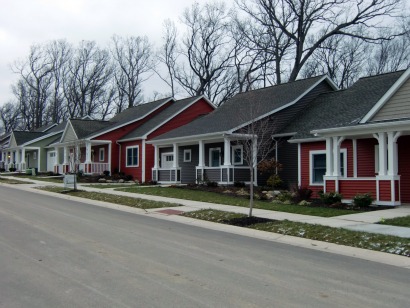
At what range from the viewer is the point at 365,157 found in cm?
1938

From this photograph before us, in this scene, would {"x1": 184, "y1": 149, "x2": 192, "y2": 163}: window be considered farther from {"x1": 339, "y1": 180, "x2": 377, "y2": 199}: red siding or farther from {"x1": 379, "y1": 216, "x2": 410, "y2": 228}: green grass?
{"x1": 379, "y1": 216, "x2": 410, "y2": 228}: green grass

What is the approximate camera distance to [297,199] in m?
18.7

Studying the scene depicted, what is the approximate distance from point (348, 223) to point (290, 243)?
3120mm

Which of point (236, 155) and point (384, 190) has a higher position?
point (236, 155)

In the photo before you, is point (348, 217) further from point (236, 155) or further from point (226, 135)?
point (236, 155)

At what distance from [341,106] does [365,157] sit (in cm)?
438

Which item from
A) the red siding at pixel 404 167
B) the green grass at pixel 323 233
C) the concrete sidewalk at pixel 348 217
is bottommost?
the green grass at pixel 323 233

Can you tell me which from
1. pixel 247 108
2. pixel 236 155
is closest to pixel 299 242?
pixel 236 155

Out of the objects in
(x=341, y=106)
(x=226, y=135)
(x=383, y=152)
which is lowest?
(x=383, y=152)

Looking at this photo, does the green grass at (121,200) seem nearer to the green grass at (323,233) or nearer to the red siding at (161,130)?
the green grass at (323,233)

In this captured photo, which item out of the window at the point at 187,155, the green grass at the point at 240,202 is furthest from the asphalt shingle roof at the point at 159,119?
the green grass at the point at 240,202

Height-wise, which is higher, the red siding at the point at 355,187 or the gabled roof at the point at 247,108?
the gabled roof at the point at 247,108

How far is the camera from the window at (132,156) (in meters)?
33.5

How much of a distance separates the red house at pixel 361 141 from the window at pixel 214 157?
483cm
